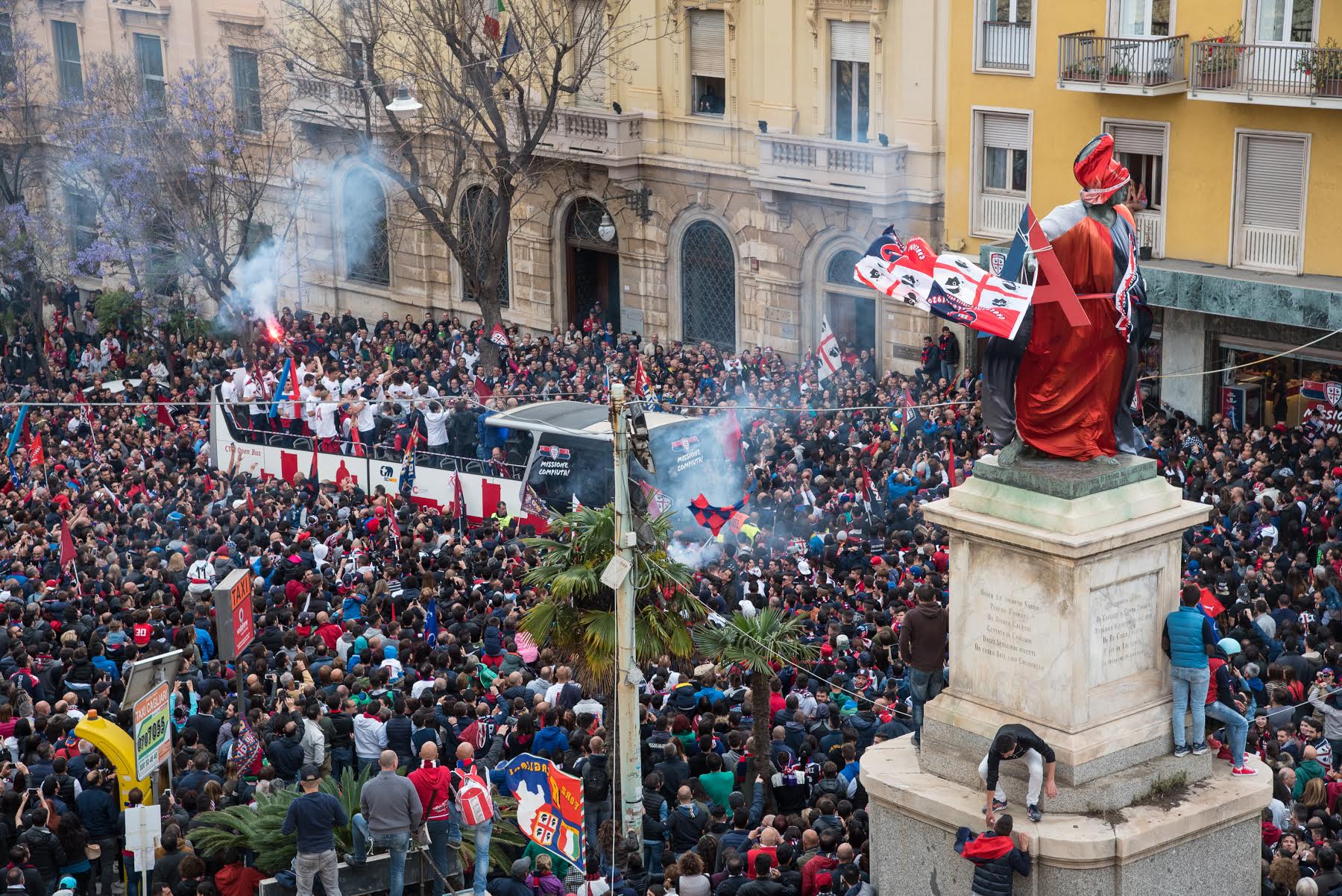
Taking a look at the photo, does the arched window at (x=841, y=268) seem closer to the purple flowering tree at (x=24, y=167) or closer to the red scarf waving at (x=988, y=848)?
the purple flowering tree at (x=24, y=167)

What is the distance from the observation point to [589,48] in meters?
40.0

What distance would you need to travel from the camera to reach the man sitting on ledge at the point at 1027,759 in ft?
44.4

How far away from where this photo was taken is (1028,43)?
108ft

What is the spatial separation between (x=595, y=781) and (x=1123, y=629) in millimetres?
5256

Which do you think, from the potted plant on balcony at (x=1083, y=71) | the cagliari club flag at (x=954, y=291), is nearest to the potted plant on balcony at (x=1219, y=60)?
the potted plant on balcony at (x=1083, y=71)

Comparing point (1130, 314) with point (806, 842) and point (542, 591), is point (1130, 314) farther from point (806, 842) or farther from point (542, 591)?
point (542, 591)

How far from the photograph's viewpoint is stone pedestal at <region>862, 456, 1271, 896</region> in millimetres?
13688

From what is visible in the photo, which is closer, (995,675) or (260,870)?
(995,675)

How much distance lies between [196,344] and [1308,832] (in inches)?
1189

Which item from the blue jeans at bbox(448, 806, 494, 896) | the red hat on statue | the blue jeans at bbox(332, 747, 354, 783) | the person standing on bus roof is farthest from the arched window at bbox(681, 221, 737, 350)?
the red hat on statue

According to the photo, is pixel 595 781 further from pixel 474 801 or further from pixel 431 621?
pixel 431 621

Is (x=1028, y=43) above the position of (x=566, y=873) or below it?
above

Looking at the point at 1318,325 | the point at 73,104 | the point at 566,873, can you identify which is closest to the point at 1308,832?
the point at 566,873

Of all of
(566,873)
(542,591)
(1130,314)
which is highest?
(1130,314)
